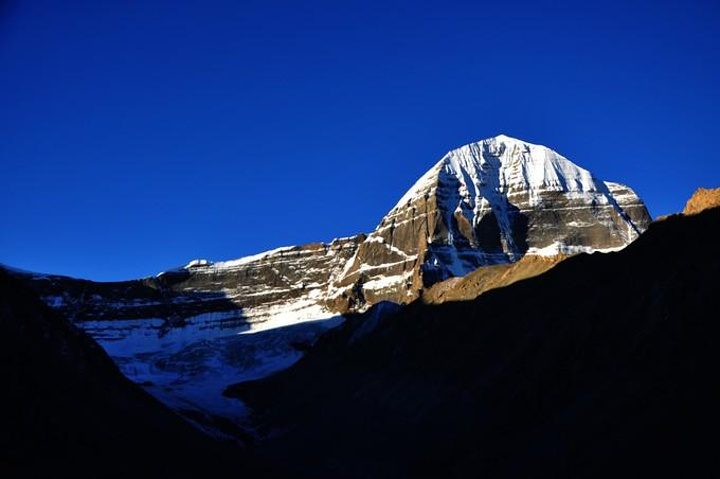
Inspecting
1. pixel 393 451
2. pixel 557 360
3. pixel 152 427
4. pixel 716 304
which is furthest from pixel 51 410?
pixel 716 304

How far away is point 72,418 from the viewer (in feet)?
206

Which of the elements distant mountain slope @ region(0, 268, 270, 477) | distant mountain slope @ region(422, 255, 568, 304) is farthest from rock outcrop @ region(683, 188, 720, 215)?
distant mountain slope @ region(0, 268, 270, 477)

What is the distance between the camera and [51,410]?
6147 cm

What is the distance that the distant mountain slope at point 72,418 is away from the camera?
5566cm

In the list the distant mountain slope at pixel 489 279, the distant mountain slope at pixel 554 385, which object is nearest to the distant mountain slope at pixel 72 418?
the distant mountain slope at pixel 554 385

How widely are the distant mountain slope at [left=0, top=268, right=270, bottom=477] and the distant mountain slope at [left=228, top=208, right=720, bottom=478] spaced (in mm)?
15916

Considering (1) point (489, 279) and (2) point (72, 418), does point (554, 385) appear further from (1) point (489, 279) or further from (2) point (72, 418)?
(1) point (489, 279)

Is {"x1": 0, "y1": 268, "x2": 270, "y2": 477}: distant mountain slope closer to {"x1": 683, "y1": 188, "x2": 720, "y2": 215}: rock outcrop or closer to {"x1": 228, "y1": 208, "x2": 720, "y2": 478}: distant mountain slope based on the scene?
{"x1": 228, "y1": 208, "x2": 720, "y2": 478}: distant mountain slope

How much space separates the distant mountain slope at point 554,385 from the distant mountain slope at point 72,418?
15.9 metres

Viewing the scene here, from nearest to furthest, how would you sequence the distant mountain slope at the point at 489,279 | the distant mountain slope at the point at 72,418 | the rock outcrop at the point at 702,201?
the distant mountain slope at the point at 72,418, the rock outcrop at the point at 702,201, the distant mountain slope at the point at 489,279

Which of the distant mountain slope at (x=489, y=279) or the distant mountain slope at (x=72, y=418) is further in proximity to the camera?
the distant mountain slope at (x=489, y=279)

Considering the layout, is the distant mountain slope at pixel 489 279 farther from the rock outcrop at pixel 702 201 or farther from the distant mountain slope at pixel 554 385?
the rock outcrop at pixel 702 201

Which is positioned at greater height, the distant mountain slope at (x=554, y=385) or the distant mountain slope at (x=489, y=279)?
the distant mountain slope at (x=489, y=279)

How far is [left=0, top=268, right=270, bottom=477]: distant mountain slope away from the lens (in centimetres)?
5566
